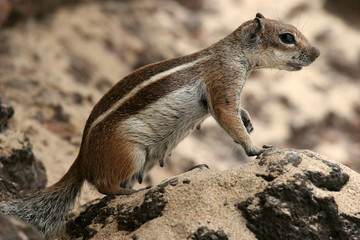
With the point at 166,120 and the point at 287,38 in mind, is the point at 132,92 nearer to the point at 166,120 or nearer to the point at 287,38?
the point at 166,120

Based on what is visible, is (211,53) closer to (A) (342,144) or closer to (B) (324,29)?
(A) (342,144)

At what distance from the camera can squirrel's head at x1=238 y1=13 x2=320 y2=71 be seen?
4.48 metres

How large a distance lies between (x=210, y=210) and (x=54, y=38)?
6070 mm

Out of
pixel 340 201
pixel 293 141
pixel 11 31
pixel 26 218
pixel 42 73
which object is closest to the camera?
pixel 340 201

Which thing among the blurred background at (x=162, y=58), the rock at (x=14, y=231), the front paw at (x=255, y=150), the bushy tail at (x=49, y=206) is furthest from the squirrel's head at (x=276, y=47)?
the rock at (x=14, y=231)

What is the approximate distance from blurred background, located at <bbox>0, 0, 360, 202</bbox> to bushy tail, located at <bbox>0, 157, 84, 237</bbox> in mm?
1498

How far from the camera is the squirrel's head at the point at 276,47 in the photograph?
448cm

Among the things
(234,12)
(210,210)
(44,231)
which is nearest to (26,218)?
(44,231)

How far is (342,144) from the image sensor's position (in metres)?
9.48

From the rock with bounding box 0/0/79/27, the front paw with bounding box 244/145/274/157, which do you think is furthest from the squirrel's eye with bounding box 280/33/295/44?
the rock with bounding box 0/0/79/27

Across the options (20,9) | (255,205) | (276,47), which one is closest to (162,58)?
(20,9)

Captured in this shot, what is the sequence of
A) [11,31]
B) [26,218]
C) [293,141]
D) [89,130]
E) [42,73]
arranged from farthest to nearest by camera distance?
[293,141] → [11,31] → [42,73] → [89,130] → [26,218]

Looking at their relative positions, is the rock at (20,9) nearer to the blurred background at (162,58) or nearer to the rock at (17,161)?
the blurred background at (162,58)

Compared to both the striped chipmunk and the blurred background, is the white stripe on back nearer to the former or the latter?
the striped chipmunk
